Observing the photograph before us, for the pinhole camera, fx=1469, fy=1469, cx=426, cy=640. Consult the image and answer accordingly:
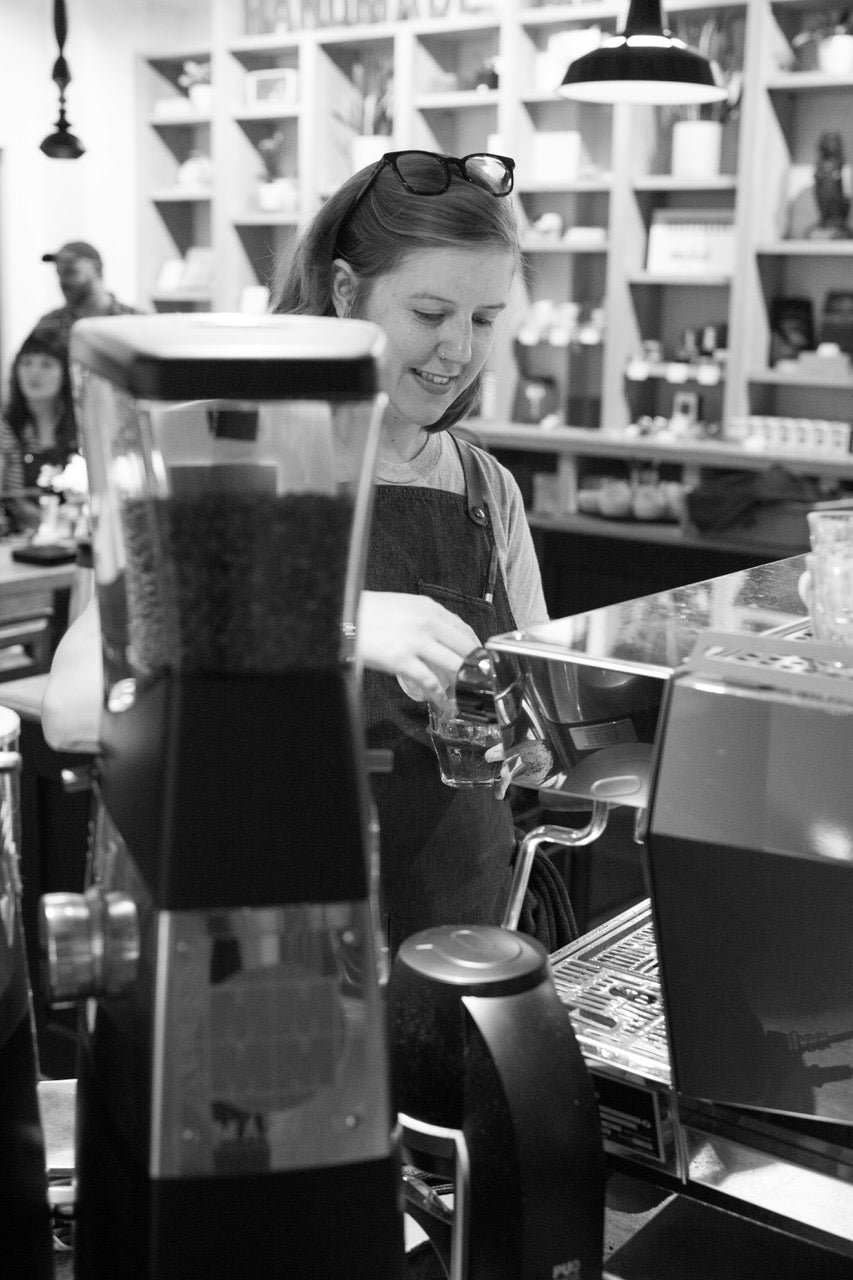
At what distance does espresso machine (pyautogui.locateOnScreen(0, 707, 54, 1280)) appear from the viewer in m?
0.73

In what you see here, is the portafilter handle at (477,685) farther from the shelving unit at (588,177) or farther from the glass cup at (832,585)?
the shelving unit at (588,177)

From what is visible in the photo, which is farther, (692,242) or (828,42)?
(692,242)

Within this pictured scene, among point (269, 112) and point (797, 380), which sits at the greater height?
point (269, 112)

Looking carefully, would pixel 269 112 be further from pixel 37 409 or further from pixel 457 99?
pixel 37 409

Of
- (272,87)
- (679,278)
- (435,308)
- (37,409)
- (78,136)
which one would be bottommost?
(37,409)

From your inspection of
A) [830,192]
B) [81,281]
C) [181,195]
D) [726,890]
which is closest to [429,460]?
[726,890]

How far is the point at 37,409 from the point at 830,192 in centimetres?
322

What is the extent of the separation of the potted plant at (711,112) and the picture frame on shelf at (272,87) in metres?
2.03

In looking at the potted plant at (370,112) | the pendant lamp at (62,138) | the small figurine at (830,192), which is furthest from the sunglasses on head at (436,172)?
the potted plant at (370,112)

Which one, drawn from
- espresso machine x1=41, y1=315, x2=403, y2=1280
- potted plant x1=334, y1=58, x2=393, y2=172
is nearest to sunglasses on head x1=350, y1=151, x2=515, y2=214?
espresso machine x1=41, y1=315, x2=403, y2=1280

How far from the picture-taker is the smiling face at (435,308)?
56.7 inches

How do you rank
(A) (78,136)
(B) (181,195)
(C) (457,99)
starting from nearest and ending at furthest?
(C) (457,99) → (A) (78,136) → (B) (181,195)

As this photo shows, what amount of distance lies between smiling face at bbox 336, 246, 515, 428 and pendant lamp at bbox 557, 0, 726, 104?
97.4 inches

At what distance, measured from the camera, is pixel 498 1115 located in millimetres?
767
